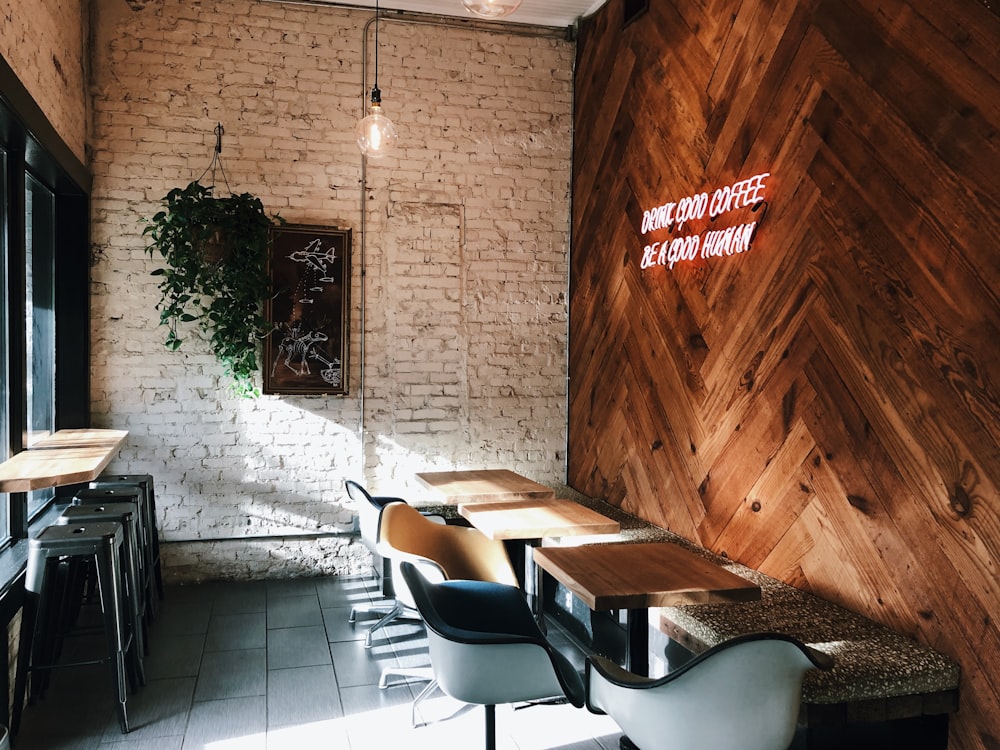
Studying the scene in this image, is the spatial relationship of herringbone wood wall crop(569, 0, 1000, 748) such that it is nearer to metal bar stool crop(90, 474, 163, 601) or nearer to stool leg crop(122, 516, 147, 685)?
stool leg crop(122, 516, 147, 685)

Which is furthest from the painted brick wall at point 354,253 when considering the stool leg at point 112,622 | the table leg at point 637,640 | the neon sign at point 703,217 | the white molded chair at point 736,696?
the white molded chair at point 736,696

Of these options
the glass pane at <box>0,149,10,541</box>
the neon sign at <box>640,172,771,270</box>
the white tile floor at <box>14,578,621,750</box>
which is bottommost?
the white tile floor at <box>14,578,621,750</box>

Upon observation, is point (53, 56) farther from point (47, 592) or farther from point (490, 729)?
point (490, 729)

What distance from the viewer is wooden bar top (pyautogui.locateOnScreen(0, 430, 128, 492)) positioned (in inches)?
117

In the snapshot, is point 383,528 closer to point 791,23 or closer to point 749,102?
point 749,102

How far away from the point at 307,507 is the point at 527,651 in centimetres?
334

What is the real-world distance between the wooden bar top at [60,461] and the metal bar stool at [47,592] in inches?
10.5

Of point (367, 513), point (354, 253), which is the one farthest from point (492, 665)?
point (354, 253)

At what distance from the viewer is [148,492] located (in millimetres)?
4930

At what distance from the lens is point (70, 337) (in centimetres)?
510

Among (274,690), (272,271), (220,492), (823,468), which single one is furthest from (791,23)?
(220,492)

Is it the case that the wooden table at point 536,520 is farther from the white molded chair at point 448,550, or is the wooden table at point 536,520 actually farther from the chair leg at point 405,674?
the chair leg at point 405,674

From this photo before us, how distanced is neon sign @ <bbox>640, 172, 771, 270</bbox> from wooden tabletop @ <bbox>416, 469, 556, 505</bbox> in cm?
148

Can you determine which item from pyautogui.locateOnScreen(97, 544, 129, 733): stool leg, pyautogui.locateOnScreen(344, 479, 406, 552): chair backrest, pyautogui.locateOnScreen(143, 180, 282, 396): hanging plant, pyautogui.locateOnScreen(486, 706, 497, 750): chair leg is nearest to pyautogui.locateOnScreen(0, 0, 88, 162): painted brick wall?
pyautogui.locateOnScreen(143, 180, 282, 396): hanging plant
